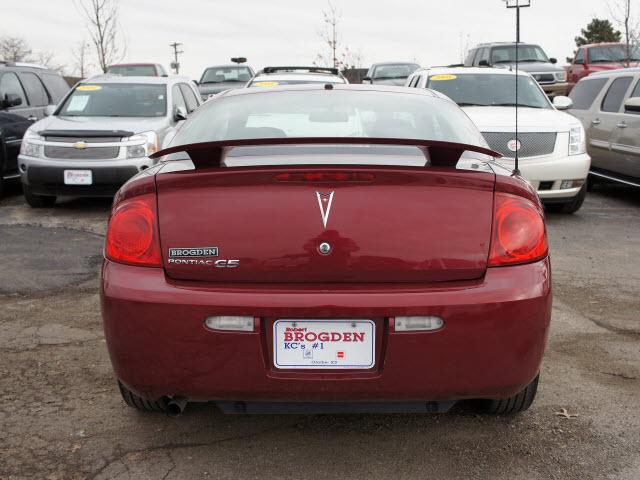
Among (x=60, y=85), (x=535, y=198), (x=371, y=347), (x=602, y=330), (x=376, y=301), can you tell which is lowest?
(x=602, y=330)

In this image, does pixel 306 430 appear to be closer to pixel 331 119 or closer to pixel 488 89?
pixel 331 119

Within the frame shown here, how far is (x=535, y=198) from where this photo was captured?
2811 millimetres

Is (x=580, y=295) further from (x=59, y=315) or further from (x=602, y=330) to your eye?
(x=59, y=315)

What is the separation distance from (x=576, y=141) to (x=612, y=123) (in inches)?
63.5

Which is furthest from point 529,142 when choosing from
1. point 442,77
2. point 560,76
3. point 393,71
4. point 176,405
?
point 393,71

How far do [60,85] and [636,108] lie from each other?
8741mm

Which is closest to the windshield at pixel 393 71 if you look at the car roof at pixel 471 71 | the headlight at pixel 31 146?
the car roof at pixel 471 71

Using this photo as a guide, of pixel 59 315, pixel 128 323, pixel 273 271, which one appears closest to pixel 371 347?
pixel 273 271

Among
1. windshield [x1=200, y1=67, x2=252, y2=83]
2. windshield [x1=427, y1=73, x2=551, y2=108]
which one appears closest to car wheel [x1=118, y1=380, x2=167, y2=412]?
windshield [x1=427, y1=73, x2=551, y2=108]

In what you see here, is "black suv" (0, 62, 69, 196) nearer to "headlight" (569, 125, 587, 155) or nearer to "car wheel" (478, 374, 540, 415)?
"headlight" (569, 125, 587, 155)

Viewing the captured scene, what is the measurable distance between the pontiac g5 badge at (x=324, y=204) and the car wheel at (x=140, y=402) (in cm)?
112

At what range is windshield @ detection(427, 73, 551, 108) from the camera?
8977 mm

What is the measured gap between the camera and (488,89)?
30.0ft

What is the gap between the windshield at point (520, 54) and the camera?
19219mm
